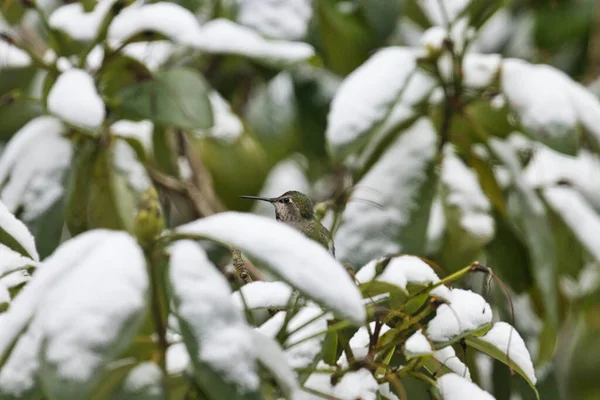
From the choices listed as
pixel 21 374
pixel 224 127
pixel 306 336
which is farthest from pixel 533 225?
pixel 21 374

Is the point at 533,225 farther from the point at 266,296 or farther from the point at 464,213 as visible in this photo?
the point at 266,296

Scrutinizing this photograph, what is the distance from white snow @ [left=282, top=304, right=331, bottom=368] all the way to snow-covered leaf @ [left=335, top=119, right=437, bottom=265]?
0.56 metres

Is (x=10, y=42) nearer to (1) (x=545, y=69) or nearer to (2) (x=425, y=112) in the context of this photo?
(2) (x=425, y=112)

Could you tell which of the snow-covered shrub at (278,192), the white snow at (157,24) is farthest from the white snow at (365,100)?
the white snow at (157,24)

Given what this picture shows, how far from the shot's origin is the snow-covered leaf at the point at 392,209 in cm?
142

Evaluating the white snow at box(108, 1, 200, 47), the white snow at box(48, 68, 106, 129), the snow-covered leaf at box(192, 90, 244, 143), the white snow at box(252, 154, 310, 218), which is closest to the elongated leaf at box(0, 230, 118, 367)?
the white snow at box(48, 68, 106, 129)

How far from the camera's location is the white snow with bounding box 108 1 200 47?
137cm

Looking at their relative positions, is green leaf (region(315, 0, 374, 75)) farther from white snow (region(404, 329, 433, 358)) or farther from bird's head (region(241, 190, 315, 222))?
white snow (region(404, 329, 433, 358))

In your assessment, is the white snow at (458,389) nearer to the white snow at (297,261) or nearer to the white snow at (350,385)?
the white snow at (350,385)

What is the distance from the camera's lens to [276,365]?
623 millimetres

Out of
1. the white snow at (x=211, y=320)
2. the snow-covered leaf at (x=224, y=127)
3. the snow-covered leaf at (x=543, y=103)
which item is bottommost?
the snow-covered leaf at (x=224, y=127)

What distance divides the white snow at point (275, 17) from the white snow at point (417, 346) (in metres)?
1.13

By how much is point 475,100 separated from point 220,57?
0.75 metres

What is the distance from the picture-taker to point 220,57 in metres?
2.22
